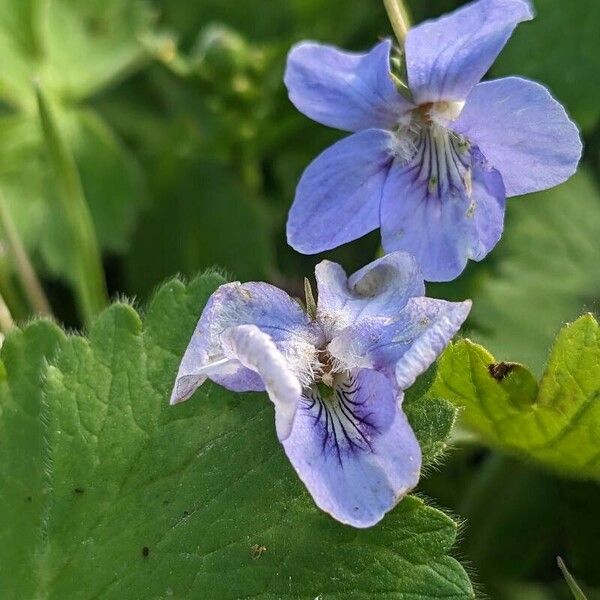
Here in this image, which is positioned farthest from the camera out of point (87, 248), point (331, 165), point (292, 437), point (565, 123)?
point (87, 248)

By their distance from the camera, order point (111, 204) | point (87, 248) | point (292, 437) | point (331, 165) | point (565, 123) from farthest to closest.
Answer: point (111, 204) → point (87, 248) → point (331, 165) → point (565, 123) → point (292, 437)

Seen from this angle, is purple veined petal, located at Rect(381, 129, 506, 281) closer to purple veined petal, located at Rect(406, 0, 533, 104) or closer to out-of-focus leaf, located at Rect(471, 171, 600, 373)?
purple veined petal, located at Rect(406, 0, 533, 104)

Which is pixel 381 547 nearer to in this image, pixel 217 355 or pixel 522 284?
pixel 217 355

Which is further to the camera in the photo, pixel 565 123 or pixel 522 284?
pixel 522 284

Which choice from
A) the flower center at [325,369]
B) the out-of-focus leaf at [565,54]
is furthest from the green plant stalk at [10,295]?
the out-of-focus leaf at [565,54]

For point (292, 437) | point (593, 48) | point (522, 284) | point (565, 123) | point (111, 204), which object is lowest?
point (522, 284)

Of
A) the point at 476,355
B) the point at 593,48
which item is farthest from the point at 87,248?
the point at 593,48

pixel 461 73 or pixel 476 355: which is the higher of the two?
pixel 461 73

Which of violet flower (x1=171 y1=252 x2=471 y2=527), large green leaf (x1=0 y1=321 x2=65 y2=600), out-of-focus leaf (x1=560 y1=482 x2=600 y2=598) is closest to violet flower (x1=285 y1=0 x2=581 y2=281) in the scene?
violet flower (x1=171 y1=252 x2=471 y2=527)
